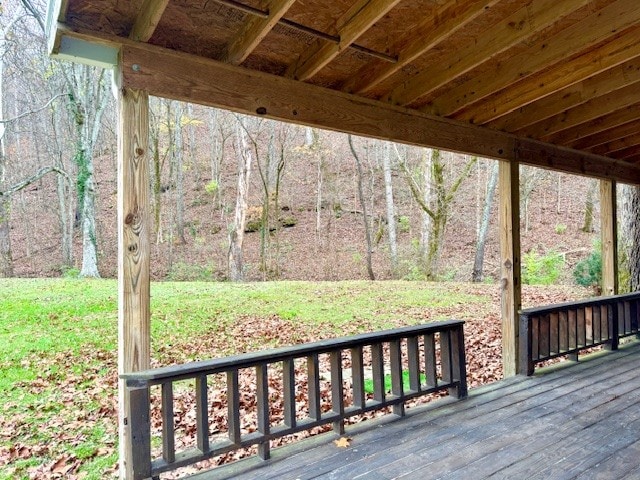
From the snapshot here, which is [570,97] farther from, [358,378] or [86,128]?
[86,128]

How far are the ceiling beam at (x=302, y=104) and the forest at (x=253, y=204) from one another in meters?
7.92

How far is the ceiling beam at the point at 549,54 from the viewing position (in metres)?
2.38

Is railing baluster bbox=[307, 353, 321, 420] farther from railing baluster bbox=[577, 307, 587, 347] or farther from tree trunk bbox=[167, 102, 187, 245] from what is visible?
tree trunk bbox=[167, 102, 187, 245]

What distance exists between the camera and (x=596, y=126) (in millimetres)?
4176

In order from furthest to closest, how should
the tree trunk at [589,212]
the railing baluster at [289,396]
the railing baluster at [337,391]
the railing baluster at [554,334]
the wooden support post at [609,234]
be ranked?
the tree trunk at [589,212], the wooden support post at [609,234], the railing baluster at [554,334], the railing baluster at [337,391], the railing baluster at [289,396]

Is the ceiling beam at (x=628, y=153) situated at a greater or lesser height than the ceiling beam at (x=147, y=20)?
lesser

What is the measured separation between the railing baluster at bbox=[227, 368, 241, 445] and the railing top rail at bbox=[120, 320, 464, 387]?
0.26ft

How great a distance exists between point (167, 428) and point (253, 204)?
15.2 m

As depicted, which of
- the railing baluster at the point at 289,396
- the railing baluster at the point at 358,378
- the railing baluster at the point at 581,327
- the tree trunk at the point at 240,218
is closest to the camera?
the railing baluster at the point at 289,396

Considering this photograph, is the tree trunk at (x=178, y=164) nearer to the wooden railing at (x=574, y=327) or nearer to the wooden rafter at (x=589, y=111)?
the wooden rafter at (x=589, y=111)

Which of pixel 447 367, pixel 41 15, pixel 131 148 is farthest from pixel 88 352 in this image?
pixel 41 15

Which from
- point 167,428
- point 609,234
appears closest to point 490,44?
point 167,428

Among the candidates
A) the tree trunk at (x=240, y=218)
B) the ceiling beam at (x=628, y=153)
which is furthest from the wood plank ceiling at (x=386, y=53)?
the tree trunk at (x=240, y=218)

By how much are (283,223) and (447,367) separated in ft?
45.0
